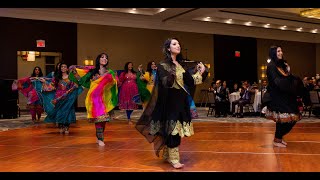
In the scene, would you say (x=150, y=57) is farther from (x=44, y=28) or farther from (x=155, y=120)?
(x=155, y=120)

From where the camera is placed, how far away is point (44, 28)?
45.1 feet

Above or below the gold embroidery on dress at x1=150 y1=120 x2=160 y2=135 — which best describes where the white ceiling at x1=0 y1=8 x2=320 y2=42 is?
above

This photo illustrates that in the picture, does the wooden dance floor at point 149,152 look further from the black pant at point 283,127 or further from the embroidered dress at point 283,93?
the embroidered dress at point 283,93

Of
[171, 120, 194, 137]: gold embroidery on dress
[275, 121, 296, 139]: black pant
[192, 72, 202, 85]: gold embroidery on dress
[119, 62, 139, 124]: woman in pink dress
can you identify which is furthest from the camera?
[119, 62, 139, 124]: woman in pink dress

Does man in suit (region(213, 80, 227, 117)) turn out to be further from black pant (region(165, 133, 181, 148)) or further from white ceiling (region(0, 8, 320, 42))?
black pant (region(165, 133, 181, 148))

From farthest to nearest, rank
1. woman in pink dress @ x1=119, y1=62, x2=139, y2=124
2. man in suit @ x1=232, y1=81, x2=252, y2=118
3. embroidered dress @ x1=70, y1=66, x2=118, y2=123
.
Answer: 1. man in suit @ x1=232, y1=81, x2=252, y2=118
2. woman in pink dress @ x1=119, y1=62, x2=139, y2=124
3. embroidered dress @ x1=70, y1=66, x2=118, y2=123

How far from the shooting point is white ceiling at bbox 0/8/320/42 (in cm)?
1376

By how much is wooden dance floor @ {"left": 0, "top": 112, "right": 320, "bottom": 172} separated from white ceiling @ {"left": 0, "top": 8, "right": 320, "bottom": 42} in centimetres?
734

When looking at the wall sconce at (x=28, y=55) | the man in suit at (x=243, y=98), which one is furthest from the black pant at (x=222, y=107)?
the wall sconce at (x=28, y=55)

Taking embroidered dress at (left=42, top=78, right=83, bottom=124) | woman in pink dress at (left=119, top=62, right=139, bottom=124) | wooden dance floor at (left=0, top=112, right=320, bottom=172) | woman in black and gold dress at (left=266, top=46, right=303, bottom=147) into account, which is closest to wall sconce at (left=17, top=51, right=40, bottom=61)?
woman in pink dress at (left=119, top=62, right=139, bottom=124)

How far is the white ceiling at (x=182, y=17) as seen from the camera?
13762mm

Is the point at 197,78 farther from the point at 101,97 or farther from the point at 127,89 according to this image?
the point at 127,89

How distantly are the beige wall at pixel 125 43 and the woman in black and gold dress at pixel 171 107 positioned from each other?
10747mm
